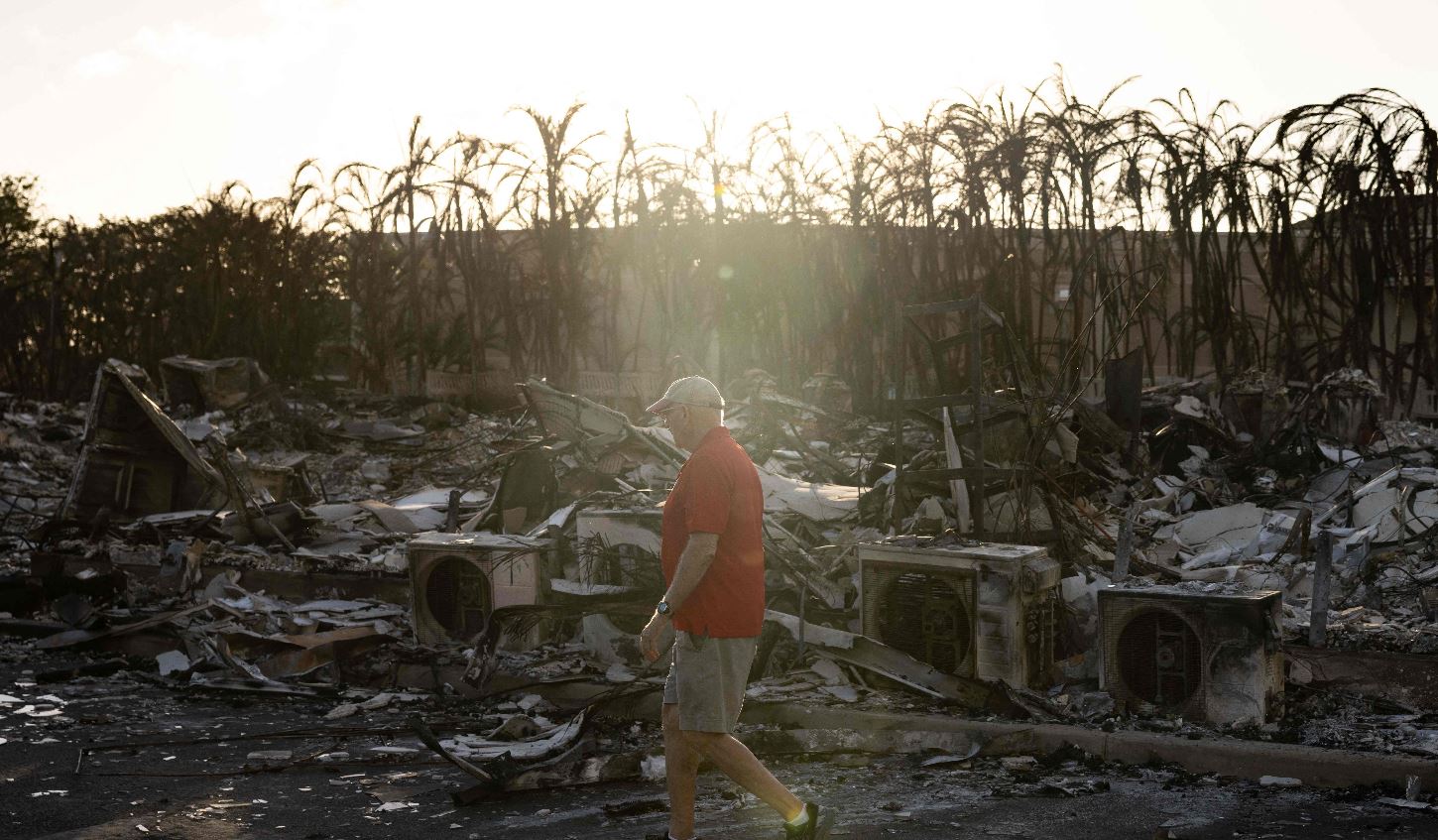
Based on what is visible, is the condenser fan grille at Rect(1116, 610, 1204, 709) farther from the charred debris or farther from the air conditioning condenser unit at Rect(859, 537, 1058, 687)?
the air conditioning condenser unit at Rect(859, 537, 1058, 687)

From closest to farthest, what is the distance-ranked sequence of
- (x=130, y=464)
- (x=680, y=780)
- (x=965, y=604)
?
(x=680, y=780), (x=965, y=604), (x=130, y=464)

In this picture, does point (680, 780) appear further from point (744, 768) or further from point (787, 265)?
point (787, 265)

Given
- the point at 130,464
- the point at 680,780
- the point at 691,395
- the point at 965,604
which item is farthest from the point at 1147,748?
the point at 130,464

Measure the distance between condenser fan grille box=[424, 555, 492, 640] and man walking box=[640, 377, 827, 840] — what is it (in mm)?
4222

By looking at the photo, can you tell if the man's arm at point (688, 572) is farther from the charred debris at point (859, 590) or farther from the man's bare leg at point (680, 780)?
the charred debris at point (859, 590)

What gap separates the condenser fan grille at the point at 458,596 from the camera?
28.0ft

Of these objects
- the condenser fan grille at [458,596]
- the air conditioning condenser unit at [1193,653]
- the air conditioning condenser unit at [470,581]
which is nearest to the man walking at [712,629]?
the air conditioning condenser unit at [1193,653]

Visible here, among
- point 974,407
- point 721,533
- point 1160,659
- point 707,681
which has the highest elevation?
point 974,407

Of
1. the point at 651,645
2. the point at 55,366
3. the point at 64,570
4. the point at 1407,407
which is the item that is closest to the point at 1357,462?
the point at 1407,407

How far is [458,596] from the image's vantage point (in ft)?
28.3

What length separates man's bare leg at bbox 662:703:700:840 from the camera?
4.43m

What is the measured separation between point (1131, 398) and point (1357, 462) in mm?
2123

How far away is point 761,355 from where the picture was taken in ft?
63.2

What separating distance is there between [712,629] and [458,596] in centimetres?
458
